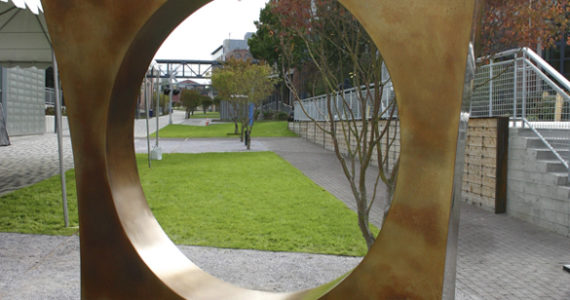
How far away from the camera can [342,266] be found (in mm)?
4797

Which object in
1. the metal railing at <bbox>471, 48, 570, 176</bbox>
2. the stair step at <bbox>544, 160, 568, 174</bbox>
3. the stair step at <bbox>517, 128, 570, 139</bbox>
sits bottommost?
the stair step at <bbox>544, 160, 568, 174</bbox>

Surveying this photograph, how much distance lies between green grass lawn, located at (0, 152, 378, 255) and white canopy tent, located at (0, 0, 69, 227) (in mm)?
1367

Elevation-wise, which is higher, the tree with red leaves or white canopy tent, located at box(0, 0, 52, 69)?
white canopy tent, located at box(0, 0, 52, 69)

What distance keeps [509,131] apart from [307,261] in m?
4.82

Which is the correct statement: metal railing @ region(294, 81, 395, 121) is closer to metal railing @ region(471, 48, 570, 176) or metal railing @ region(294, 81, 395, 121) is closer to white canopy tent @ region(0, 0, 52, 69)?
metal railing @ region(471, 48, 570, 176)

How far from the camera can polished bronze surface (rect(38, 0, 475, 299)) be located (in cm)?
197

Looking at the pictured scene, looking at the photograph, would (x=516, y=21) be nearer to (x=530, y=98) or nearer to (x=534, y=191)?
(x=530, y=98)

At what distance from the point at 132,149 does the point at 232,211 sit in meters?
4.57

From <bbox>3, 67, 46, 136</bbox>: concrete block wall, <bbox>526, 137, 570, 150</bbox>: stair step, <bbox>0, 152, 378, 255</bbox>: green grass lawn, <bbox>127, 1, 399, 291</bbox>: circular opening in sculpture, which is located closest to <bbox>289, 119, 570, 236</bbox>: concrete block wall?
<bbox>526, 137, 570, 150</bbox>: stair step

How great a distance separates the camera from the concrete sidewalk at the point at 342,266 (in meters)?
4.19

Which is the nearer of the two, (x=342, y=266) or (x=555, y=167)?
(x=342, y=266)

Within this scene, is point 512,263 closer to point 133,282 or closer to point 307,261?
point 307,261

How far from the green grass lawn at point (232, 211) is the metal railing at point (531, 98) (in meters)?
3.23

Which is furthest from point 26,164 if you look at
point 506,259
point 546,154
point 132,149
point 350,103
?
point 546,154
